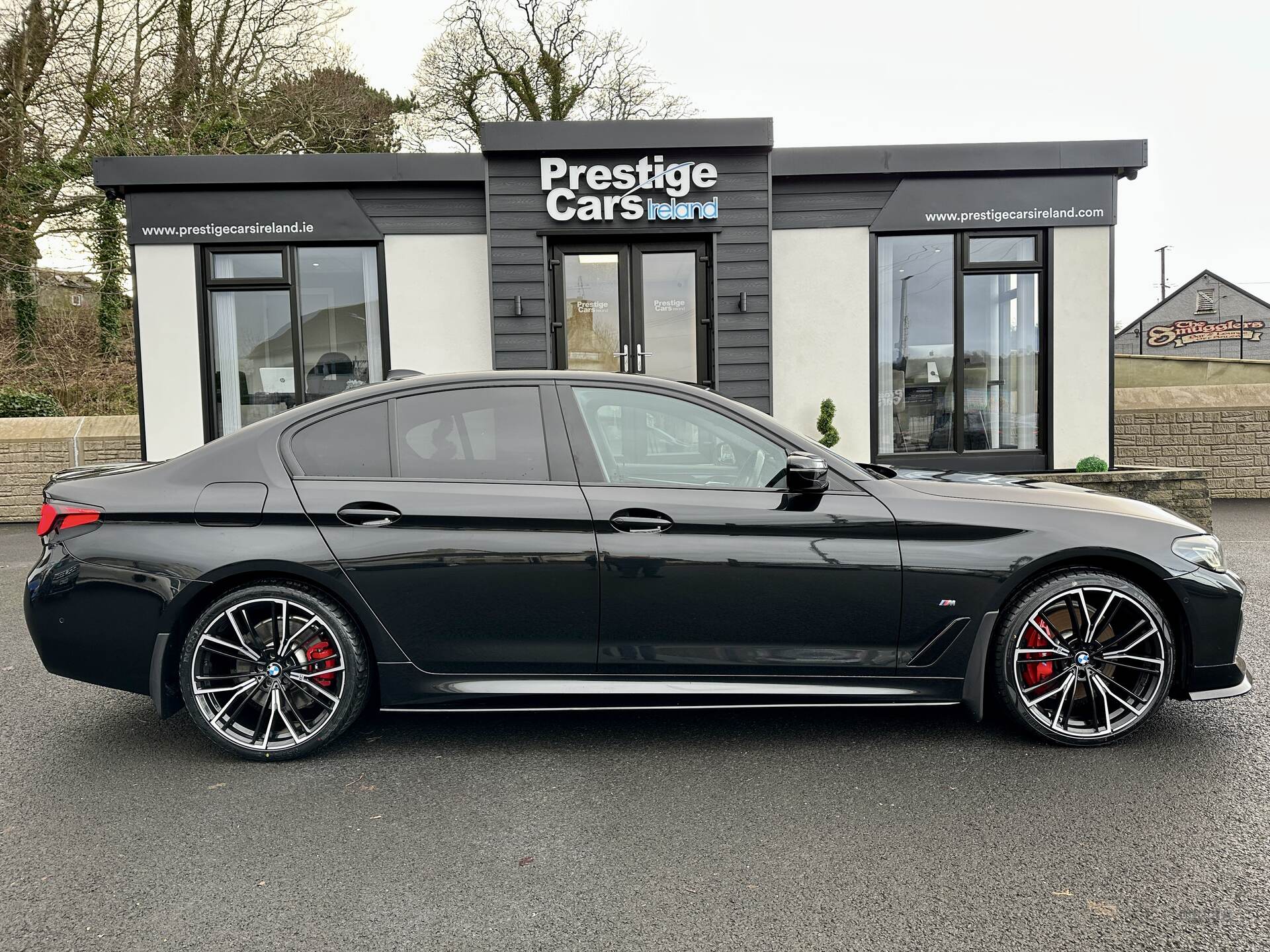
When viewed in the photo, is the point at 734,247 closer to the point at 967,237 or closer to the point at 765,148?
the point at 765,148

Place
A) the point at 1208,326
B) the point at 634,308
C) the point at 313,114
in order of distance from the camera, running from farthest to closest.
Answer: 1. the point at 1208,326
2. the point at 313,114
3. the point at 634,308

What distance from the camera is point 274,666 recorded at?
135 inches

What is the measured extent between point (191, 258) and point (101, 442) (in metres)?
3.43

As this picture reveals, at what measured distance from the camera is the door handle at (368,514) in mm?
3434

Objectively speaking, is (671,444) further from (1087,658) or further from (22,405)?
(22,405)

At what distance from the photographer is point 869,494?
349 centimetres

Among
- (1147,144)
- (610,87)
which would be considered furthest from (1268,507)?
(610,87)

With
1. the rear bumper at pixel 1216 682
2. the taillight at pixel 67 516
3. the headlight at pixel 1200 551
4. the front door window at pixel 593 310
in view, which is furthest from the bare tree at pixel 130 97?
the rear bumper at pixel 1216 682

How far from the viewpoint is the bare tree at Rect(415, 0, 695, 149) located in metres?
25.4

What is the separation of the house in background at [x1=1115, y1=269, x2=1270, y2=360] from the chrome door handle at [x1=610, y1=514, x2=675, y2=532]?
53932 millimetres

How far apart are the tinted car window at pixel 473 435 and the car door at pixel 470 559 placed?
24 mm

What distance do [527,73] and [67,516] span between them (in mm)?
25246

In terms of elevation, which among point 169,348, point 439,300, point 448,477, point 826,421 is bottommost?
point 448,477

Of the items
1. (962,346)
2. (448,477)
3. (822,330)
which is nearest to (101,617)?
(448,477)
